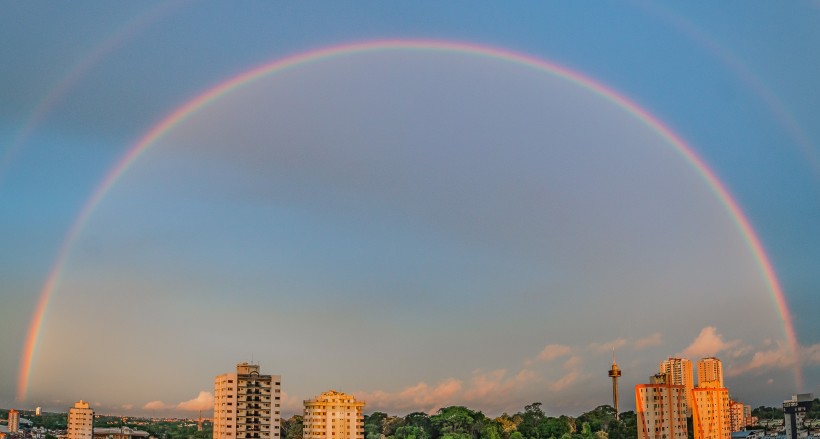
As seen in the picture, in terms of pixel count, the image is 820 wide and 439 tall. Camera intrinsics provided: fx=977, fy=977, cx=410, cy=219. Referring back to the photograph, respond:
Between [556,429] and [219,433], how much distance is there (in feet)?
79.1

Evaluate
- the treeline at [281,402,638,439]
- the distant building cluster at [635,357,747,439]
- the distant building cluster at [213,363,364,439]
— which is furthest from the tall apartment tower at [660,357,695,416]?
the distant building cluster at [213,363,364,439]

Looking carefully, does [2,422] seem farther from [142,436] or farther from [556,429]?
[556,429]

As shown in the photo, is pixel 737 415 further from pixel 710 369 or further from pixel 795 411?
pixel 795 411

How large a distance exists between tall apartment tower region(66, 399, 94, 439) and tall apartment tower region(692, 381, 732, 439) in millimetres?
47782

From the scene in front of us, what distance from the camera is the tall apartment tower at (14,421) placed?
90762mm

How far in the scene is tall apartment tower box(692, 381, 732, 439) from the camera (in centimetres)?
6775

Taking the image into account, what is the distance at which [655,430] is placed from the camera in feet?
192

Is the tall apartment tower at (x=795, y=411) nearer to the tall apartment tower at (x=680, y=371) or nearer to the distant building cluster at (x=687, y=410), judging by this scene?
the distant building cluster at (x=687, y=410)

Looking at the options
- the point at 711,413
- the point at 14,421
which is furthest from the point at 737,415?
the point at 14,421

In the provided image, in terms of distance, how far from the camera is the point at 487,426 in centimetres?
6378

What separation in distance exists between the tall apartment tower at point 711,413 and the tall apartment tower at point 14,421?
199 feet

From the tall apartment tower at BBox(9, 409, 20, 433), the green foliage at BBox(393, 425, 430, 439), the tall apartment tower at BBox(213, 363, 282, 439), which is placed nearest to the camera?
the tall apartment tower at BBox(213, 363, 282, 439)

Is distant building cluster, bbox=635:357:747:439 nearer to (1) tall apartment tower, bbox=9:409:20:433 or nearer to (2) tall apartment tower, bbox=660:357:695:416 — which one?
(2) tall apartment tower, bbox=660:357:695:416

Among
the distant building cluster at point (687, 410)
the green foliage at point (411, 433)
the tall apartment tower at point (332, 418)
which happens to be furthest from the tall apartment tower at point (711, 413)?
the tall apartment tower at point (332, 418)
